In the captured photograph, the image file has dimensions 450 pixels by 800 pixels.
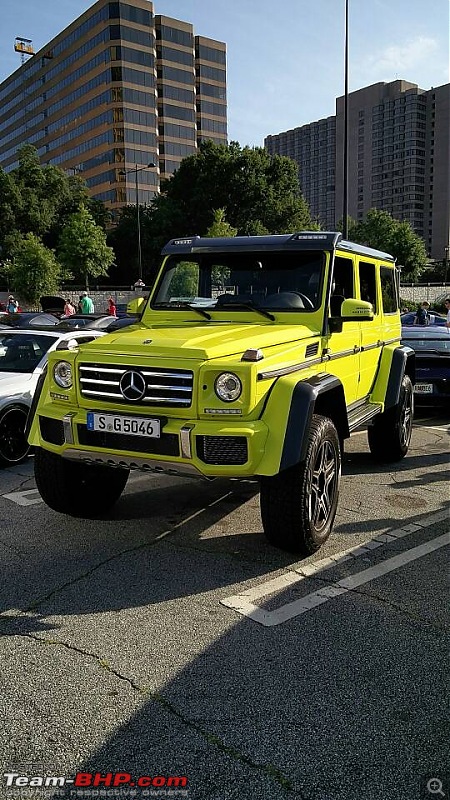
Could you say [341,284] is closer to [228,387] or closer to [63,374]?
[228,387]

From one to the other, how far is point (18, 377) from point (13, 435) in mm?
681

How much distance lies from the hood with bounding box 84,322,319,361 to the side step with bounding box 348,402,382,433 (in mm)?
860

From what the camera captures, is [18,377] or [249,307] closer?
[249,307]

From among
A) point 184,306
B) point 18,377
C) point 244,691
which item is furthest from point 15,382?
point 244,691

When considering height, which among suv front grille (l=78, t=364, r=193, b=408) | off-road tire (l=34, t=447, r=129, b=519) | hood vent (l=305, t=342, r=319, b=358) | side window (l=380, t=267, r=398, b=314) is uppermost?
side window (l=380, t=267, r=398, b=314)

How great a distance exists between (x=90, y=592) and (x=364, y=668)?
1.71 m

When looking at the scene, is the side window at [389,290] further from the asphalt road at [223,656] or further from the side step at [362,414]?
the asphalt road at [223,656]

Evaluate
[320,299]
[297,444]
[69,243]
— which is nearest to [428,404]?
[320,299]

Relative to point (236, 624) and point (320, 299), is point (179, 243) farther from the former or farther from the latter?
point (236, 624)

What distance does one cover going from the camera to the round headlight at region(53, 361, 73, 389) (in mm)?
4484

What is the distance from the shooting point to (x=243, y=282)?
5344 millimetres

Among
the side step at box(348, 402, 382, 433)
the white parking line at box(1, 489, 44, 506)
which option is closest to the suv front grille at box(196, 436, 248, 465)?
the side step at box(348, 402, 382, 433)

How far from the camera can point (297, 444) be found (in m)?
3.88

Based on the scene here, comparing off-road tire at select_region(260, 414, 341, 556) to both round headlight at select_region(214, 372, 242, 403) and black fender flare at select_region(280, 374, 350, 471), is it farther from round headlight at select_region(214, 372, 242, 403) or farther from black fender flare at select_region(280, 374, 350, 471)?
round headlight at select_region(214, 372, 242, 403)
